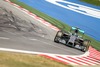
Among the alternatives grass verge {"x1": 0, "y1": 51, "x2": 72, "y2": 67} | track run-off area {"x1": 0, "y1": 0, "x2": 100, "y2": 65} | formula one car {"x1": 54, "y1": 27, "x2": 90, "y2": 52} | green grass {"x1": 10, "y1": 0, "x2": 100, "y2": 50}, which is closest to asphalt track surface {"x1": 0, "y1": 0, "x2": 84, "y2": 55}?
track run-off area {"x1": 0, "y1": 0, "x2": 100, "y2": 65}

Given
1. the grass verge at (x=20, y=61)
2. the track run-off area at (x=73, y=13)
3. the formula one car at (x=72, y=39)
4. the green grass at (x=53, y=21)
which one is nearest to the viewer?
the grass verge at (x=20, y=61)

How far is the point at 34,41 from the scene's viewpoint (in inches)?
892

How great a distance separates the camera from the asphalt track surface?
63.0 ft

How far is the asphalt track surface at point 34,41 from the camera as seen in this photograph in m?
19.2

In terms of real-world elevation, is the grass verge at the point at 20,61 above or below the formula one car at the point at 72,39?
above

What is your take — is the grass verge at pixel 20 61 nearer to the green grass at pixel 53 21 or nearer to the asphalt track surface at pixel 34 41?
the asphalt track surface at pixel 34 41

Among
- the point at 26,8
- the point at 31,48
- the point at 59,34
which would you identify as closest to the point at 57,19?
the point at 26,8

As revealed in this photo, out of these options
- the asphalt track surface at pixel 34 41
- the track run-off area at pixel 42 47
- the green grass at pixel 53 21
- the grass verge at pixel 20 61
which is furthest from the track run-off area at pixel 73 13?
the grass verge at pixel 20 61

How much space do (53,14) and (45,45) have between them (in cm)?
1269

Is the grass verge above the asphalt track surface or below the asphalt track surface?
above

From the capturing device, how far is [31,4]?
3631cm

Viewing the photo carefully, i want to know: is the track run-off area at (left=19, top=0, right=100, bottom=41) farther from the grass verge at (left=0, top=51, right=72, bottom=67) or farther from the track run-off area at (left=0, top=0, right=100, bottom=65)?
the grass verge at (left=0, top=51, right=72, bottom=67)

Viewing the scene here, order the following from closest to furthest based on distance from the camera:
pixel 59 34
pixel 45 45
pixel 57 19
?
pixel 45 45, pixel 59 34, pixel 57 19

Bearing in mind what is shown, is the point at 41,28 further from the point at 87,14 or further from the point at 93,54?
the point at 87,14
